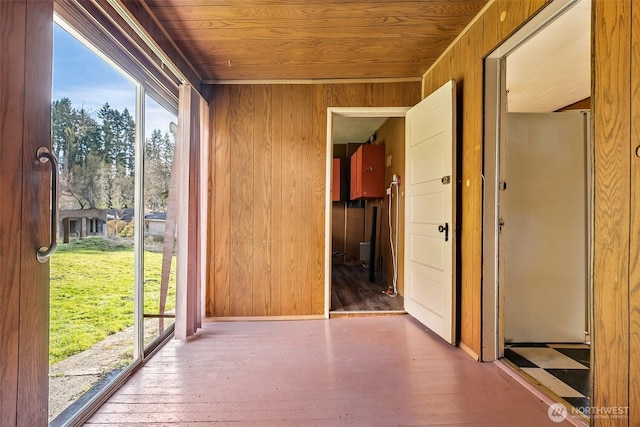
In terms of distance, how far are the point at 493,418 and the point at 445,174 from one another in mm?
1619

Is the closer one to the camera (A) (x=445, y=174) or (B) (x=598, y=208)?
(B) (x=598, y=208)

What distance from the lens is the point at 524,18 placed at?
5.47 feet

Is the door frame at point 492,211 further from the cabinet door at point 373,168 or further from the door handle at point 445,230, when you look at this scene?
the cabinet door at point 373,168

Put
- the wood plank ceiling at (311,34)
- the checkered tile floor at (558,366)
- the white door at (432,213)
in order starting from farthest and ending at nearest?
the white door at (432,213) → the wood plank ceiling at (311,34) → the checkered tile floor at (558,366)

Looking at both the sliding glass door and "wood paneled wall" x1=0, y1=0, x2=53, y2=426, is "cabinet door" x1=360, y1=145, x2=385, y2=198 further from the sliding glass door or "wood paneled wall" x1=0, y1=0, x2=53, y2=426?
"wood paneled wall" x1=0, y1=0, x2=53, y2=426

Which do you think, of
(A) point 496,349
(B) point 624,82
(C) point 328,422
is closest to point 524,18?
(B) point 624,82

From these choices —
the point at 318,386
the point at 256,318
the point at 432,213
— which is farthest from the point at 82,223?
the point at 432,213

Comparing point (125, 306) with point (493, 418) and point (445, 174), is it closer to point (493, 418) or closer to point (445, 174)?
point (493, 418)

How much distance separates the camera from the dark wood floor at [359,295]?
3205 mm

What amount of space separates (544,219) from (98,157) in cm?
314
